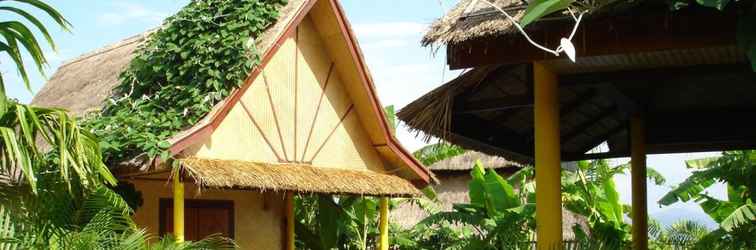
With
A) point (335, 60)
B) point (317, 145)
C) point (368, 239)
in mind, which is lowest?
point (368, 239)

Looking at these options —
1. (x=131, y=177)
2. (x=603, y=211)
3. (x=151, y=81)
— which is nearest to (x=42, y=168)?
(x=131, y=177)

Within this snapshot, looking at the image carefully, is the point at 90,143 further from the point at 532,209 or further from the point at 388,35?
the point at 532,209

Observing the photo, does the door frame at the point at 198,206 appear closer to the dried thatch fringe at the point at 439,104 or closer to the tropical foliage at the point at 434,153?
the dried thatch fringe at the point at 439,104

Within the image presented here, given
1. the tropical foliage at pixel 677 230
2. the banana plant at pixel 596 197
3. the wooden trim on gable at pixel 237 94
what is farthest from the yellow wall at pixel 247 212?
the tropical foliage at pixel 677 230

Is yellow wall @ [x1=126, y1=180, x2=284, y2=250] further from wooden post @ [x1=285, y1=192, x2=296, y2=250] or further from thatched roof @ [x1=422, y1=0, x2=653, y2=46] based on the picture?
thatched roof @ [x1=422, y1=0, x2=653, y2=46]

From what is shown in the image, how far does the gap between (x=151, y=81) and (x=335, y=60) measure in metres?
2.44

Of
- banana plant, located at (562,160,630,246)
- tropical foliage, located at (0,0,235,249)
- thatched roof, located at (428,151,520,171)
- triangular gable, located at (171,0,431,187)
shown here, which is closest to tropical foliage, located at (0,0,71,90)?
tropical foliage, located at (0,0,235,249)

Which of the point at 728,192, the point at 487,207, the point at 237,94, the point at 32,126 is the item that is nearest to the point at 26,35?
the point at 32,126

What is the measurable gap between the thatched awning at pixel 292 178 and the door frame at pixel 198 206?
1.35 metres

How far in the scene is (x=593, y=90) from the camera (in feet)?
32.8

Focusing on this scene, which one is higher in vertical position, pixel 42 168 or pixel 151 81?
pixel 151 81

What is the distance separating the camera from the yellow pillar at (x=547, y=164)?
7.27 meters

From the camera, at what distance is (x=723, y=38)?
21.2 feet

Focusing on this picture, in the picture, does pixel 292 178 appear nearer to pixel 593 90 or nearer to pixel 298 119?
pixel 298 119
